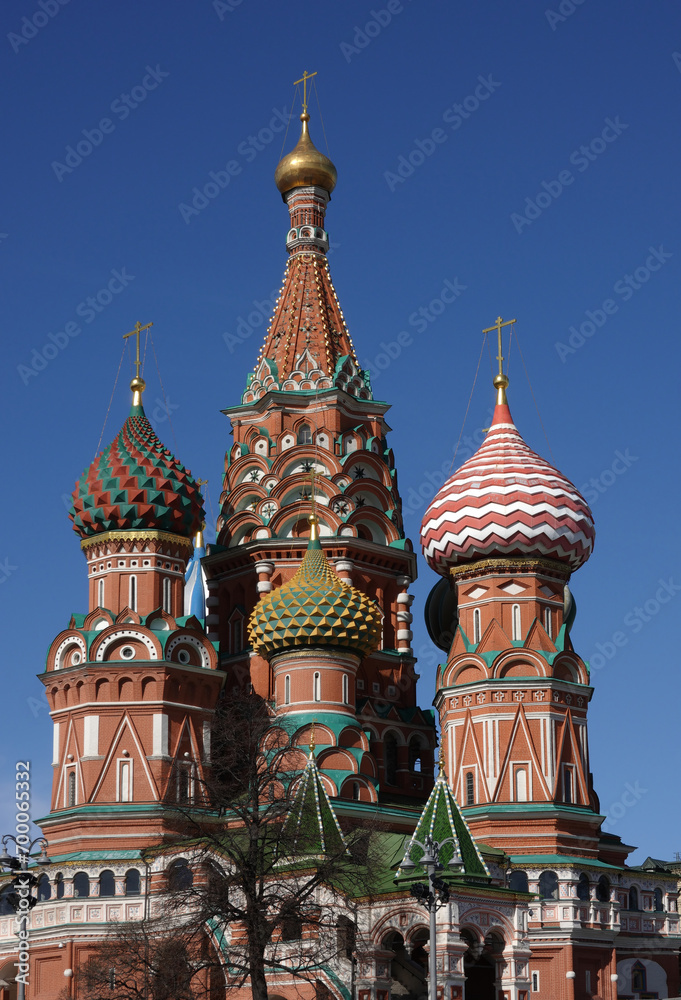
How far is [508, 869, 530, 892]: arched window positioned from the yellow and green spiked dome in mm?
6598

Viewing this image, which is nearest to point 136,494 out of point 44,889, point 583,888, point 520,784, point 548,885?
point 44,889

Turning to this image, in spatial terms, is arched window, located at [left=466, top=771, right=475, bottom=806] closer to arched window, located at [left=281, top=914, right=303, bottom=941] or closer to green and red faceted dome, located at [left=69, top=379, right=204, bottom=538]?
arched window, located at [left=281, top=914, right=303, bottom=941]

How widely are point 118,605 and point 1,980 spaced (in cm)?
975

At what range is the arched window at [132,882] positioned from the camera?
41.0 meters

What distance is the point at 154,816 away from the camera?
4125cm

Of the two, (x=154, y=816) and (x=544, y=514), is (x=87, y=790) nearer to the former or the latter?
(x=154, y=816)

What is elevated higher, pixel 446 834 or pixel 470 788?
pixel 470 788

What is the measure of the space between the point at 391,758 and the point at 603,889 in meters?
7.18

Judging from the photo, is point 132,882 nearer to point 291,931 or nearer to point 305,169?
point 291,931

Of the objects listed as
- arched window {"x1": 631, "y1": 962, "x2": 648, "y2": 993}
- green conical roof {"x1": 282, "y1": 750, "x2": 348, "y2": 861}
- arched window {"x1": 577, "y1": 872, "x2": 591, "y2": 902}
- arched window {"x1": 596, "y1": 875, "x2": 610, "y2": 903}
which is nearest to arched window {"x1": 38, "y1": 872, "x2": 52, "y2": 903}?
green conical roof {"x1": 282, "y1": 750, "x2": 348, "y2": 861}

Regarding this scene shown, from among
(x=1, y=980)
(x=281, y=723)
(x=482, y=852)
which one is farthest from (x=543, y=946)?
(x=1, y=980)

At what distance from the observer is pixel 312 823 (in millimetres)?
37531

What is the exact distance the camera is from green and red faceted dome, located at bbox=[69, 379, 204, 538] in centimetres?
4403

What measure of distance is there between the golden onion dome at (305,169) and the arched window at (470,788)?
18425 mm
